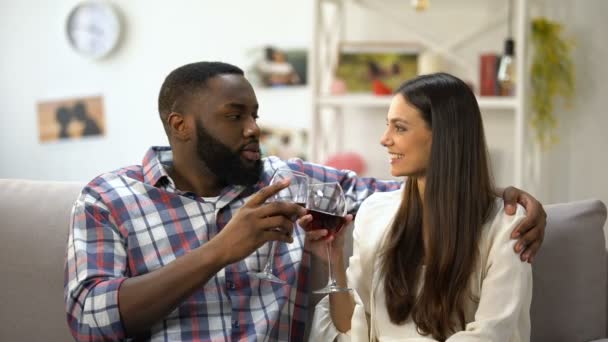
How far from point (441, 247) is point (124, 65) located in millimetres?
3162

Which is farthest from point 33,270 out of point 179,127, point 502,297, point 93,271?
point 502,297

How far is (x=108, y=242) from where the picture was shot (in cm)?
176

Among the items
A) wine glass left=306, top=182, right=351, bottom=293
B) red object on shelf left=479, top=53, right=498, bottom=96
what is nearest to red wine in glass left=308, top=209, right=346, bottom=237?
wine glass left=306, top=182, right=351, bottom=293

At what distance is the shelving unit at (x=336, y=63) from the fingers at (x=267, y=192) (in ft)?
7.04

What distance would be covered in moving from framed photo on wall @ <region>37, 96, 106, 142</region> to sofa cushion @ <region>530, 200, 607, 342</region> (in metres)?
3.17

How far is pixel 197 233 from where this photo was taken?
1.85 m

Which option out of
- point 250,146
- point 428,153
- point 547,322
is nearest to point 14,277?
point 250,146

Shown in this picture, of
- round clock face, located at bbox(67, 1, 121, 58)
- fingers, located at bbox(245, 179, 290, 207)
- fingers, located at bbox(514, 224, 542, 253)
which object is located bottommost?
fingers, located at bbox(514, 224, 542, 253)

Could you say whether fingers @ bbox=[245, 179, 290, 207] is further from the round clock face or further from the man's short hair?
the round clock face

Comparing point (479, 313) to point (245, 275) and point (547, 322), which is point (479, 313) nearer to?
point (547, 322)

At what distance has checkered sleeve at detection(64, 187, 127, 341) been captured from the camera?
5.44ft

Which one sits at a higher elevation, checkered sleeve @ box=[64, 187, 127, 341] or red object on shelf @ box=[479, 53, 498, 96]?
red object on shelf @ box=[479, 53, 498, 96]

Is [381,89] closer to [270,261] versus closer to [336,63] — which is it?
[336,63]

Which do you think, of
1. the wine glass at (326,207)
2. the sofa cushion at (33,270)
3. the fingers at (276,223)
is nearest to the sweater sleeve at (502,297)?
the wine glass at (326,207)
